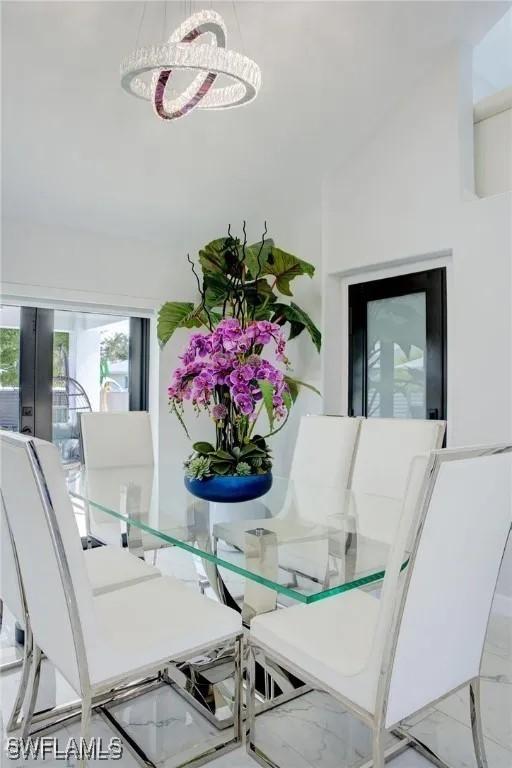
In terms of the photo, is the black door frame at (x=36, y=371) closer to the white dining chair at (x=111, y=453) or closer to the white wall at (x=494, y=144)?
the white dining chair at (x=111, y=453)

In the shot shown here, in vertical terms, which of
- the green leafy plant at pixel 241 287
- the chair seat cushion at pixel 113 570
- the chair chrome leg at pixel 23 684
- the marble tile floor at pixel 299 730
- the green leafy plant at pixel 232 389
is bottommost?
the marble tile floor at pixel 299 730

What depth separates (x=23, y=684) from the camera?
188 centimetres

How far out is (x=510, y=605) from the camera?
3.02 meters

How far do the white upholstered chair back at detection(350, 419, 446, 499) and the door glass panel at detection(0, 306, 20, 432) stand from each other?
2.69 metres

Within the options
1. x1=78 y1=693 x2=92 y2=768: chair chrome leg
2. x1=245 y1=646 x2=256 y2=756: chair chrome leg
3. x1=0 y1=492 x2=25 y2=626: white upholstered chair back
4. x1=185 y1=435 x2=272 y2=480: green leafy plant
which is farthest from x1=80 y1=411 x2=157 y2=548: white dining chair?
x1=78 y1=693 x2=92 y2=768: chair chrome leg

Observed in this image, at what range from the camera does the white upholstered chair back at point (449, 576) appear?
1255mm

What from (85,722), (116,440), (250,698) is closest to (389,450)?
(250,698)

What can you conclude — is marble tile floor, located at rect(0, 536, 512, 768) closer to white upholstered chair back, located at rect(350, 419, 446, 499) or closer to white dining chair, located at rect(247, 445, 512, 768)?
white dining chair, located at rect(247, 445, 512, 768)

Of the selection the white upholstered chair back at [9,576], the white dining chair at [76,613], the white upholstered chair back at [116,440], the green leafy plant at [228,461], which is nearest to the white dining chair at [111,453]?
the white upholstered chair back at [116,440]

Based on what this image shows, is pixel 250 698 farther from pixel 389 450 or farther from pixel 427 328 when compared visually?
pixel 427 328

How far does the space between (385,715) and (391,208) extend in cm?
306

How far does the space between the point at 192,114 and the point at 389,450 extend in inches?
96.0

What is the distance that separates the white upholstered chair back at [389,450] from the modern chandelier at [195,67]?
5.10 ft

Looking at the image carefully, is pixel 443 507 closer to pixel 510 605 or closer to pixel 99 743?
pixel 99 743
